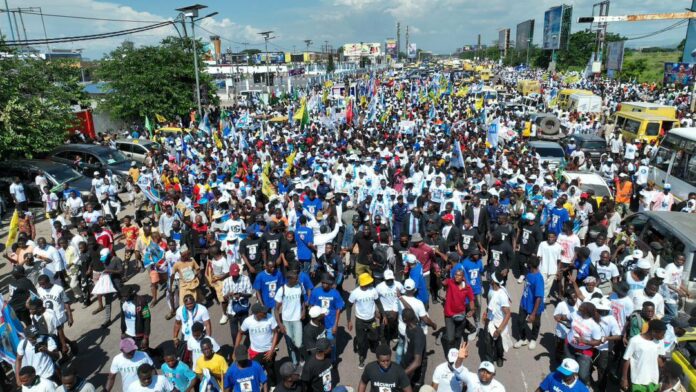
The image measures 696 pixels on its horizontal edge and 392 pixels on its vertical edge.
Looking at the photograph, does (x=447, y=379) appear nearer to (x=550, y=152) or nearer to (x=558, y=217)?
(x=558, y=217)

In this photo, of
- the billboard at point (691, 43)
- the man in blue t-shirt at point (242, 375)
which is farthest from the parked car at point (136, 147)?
the billboard at point (691, 43)

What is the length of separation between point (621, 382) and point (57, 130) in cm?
1985

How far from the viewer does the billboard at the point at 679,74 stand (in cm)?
3728

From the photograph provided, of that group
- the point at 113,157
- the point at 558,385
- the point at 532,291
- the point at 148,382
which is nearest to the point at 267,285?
the point at 148,382

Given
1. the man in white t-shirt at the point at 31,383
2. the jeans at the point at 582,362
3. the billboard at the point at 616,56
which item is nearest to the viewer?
the man in white t-shirt at the point at 31,383

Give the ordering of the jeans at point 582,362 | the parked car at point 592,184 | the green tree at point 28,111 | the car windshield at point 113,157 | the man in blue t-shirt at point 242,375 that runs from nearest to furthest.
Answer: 1. the man in blue t-shirt at point 242,375
2. the jeans at point 582,362
3. the parked car at point 592,184
4. the green tree at point 28,111
5. the car windshield at point 113,157

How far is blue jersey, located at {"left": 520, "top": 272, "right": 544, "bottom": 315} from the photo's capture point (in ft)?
22.0

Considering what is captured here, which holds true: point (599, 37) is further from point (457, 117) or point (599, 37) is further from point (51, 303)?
point (51, 303)

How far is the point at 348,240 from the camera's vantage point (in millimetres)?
9258

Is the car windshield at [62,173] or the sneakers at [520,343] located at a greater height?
the car windshield at [62,173]

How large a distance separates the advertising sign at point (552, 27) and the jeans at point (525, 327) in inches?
2687

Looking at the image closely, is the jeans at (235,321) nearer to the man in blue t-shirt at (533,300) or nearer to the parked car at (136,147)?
the man in blue t-shirt at (533,300)

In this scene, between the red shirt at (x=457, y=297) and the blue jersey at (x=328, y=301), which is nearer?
the blue jersey at (x=328, y=301)

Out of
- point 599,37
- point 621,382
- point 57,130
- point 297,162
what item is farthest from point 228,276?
point 599,37
